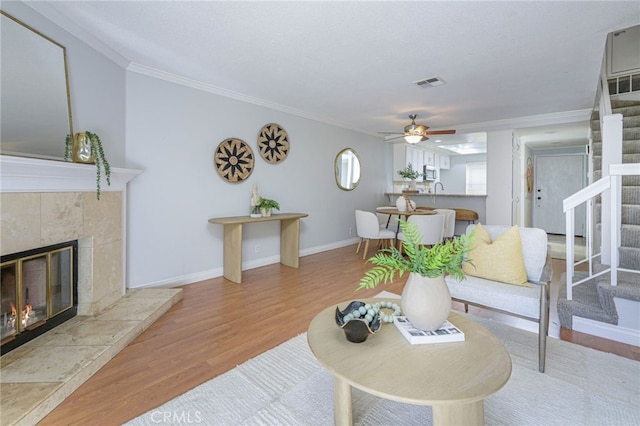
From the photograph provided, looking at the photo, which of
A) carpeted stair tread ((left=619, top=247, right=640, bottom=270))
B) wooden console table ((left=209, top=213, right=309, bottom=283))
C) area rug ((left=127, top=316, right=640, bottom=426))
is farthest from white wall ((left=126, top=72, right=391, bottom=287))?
carpeted stair tread ((left=619, top=247, right=640, bottom=270))

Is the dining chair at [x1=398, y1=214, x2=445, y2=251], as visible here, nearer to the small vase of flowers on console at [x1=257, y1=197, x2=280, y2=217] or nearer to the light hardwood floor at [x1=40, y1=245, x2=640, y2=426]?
the light hardwood floor at [x1=40, y1=245, x2=640, y2=426]

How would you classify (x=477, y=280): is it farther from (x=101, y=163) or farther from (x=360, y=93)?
(x=101, y=163)

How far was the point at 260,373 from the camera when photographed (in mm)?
1831

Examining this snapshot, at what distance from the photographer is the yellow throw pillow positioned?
7.25 ft

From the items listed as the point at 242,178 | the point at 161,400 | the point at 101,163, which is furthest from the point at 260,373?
the point at 242,178

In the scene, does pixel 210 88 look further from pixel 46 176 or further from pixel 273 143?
pixel 46 176

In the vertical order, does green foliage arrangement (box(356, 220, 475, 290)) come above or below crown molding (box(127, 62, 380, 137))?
below

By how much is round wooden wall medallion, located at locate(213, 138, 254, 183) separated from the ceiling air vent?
7.58 feet

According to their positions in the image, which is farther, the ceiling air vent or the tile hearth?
the ceiling air vent

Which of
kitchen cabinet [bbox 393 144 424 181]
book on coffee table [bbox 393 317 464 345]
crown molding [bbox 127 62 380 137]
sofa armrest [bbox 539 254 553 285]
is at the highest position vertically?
crown molding [bbox 127 62 380 137]

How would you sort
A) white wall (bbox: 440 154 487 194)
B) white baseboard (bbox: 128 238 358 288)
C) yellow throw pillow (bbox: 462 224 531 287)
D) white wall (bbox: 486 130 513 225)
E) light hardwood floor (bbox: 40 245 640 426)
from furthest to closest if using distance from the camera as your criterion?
white wall (bbox: 440 154 487 194)
white wall (bbox: 486 130 513 225)
white baseboard (bbox: 128 238 358 288)
yellow throw pillow (bbox: 462 224 531 287)
light hardwood floor (bbox: 40 245 640 426)

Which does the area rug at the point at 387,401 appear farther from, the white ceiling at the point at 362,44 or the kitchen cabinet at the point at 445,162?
the kitchen cabinet at the point at 445,162

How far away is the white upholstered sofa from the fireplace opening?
116 inches

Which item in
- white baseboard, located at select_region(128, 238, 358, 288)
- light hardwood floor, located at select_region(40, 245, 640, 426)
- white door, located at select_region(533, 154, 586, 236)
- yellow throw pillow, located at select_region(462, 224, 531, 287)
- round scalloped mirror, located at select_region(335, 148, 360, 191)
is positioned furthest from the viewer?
white door, located at select_region(533, 154, 586, 236)
